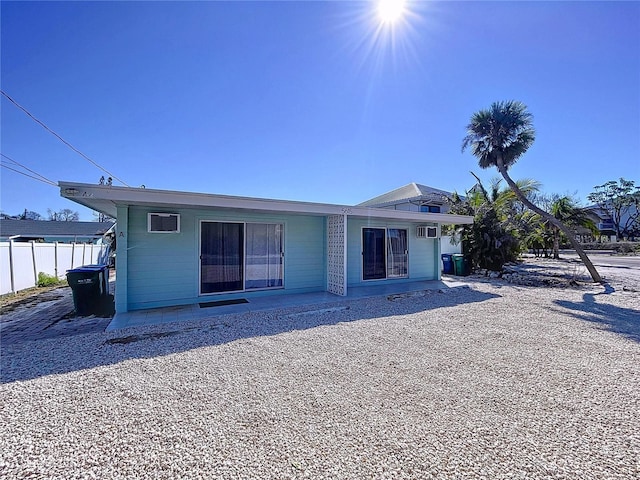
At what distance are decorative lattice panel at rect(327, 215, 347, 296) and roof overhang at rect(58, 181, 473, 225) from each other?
487mm

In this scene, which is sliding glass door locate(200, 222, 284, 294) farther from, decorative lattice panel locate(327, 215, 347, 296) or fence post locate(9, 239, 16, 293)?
fence post locate(9, 239, 16, 293)

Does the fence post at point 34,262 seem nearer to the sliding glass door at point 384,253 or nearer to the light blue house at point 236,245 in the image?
the light blue house at point 236,245

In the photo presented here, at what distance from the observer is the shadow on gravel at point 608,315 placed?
4.70 metres

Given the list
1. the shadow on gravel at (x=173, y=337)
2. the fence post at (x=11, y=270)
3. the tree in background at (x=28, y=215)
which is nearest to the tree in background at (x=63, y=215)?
the tree in background at (x=28, y=215)

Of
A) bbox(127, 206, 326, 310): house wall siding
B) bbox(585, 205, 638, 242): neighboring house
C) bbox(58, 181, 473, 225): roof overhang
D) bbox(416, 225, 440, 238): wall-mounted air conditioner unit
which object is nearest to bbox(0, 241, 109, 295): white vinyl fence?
bbox(58, 181, 473, 225): roof overhang

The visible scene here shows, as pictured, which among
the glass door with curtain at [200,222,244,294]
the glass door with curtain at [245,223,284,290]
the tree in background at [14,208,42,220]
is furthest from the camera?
the tree in background at [14,208,42,220]

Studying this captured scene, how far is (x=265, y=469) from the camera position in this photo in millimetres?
1791

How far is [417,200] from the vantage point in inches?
634

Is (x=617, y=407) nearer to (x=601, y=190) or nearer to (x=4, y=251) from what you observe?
(x=4, y=251)

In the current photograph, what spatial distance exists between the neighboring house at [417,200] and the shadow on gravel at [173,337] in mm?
8757

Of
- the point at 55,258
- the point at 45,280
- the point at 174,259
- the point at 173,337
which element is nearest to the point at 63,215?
the point at 55,258

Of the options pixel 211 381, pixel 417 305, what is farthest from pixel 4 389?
pixel 417 305

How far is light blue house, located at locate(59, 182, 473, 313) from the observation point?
5.66 m

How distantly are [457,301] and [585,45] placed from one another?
316 inches
